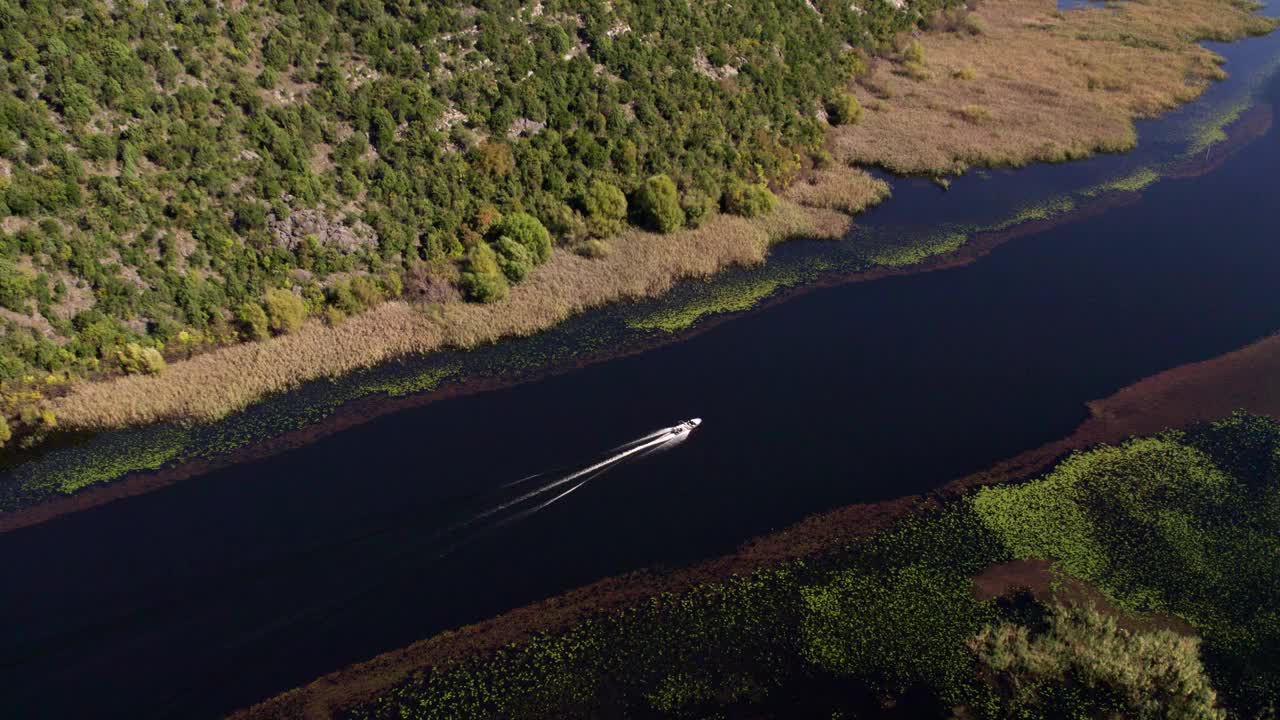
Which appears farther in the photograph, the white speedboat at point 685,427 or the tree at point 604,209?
the tree at point 604,209

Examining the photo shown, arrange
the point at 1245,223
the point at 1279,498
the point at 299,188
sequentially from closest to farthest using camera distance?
1. the point at 1279,498
2. the point at 299,188
3. the point at 1245,223

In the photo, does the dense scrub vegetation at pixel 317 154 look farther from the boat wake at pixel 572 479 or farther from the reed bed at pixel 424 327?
the boat wake at pixel 572 479

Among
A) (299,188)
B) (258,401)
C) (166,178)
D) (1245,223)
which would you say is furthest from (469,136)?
(1245,223)

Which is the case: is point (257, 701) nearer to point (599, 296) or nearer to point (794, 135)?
point (599, 296)

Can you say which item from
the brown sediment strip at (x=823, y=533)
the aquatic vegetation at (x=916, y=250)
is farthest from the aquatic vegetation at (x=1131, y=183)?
the brown sediment strip at (x=823, y=533)

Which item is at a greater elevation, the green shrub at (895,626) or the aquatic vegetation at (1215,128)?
the aquatic vegetation at (1215,128)

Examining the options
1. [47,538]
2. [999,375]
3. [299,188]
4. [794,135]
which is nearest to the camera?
[47,538]

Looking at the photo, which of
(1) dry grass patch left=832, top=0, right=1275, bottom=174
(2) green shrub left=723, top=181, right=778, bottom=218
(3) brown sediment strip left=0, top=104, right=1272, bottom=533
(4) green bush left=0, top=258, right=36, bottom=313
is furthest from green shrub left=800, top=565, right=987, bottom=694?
(1) dry grass patch left=832, top=0, right=1275, bottom=174
